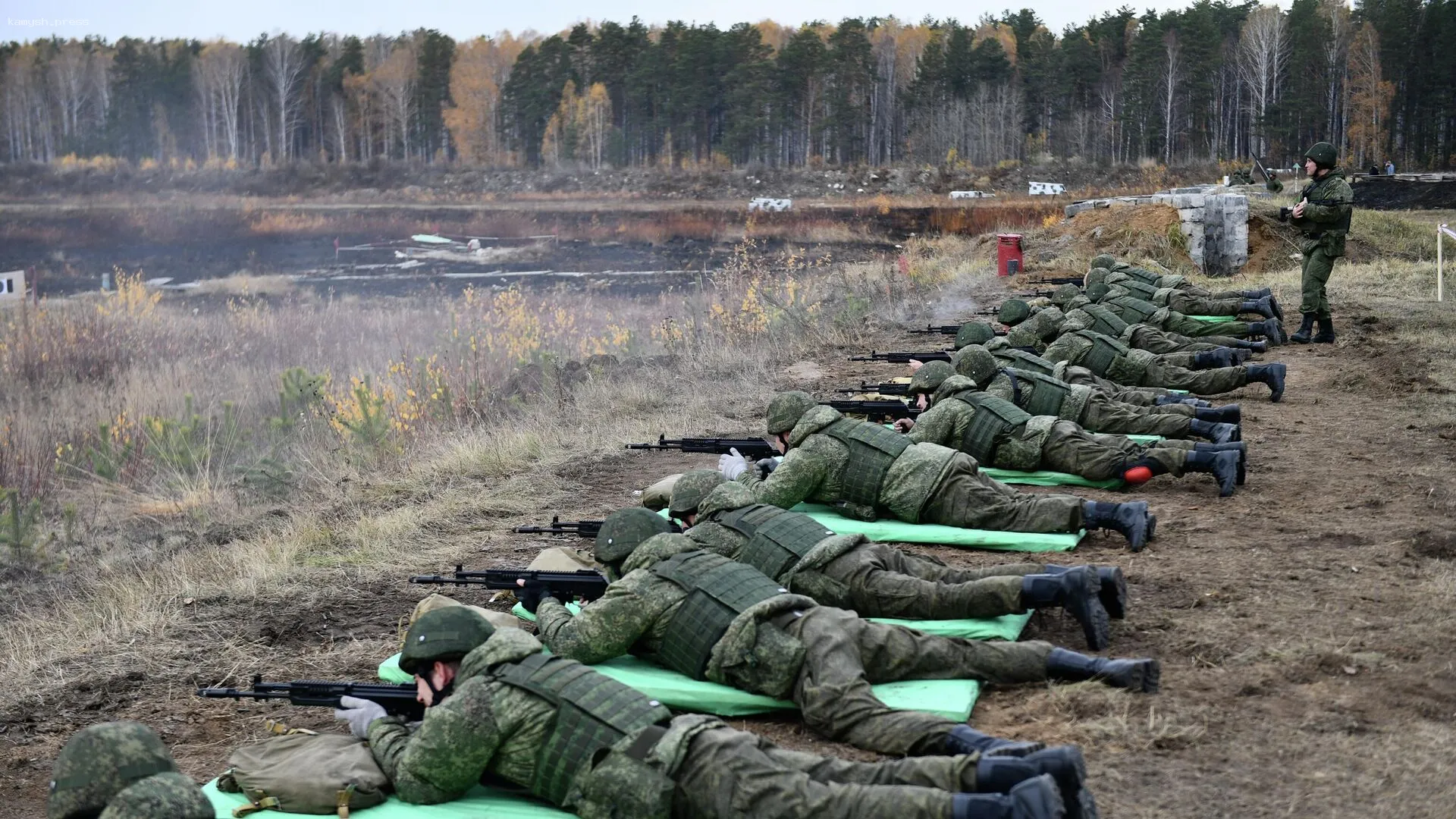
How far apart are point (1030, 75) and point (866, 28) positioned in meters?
17.4

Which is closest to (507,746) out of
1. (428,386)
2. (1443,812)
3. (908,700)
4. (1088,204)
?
(908,700)

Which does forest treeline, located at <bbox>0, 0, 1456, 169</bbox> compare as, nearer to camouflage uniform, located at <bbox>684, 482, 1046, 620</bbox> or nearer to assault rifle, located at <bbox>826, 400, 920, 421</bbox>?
assault rifle, located at <bbox>826, 400, 920, 421</bbox>

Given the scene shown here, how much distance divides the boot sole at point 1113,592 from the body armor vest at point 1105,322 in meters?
6.41

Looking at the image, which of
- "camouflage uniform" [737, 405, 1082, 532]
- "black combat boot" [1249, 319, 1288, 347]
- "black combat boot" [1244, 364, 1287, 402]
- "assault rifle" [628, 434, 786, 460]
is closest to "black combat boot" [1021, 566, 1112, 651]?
"camouflage uniform" [737, 405, 1082, 532]

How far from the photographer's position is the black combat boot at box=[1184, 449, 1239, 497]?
7754mm

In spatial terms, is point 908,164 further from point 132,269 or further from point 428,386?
point 428,386

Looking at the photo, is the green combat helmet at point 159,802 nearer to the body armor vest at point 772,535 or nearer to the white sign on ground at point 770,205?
the body armor vest at point 772,535

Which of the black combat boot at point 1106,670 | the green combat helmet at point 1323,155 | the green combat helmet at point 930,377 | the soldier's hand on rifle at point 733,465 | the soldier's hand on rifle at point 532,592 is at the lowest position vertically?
the black combat boot at point 1106,670

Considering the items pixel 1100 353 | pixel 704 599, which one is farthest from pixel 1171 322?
pixel 704 599

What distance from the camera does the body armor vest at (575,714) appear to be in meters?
4.07

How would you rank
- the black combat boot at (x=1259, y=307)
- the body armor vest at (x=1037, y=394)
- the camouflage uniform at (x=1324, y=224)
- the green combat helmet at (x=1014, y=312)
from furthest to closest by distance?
the black combat boot at (x=1259, y=307)
the camouflage uniform at (x=1324, y=224)
the green combat helmet at (x=1014, y=312)
the body armor vest at (x=1037, y=394)

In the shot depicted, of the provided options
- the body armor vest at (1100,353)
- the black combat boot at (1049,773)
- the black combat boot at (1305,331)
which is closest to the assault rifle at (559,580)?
the black combat boot at (1049,773)

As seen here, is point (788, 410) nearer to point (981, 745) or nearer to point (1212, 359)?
point (981, 745)

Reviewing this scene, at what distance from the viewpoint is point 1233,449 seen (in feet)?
25.7
